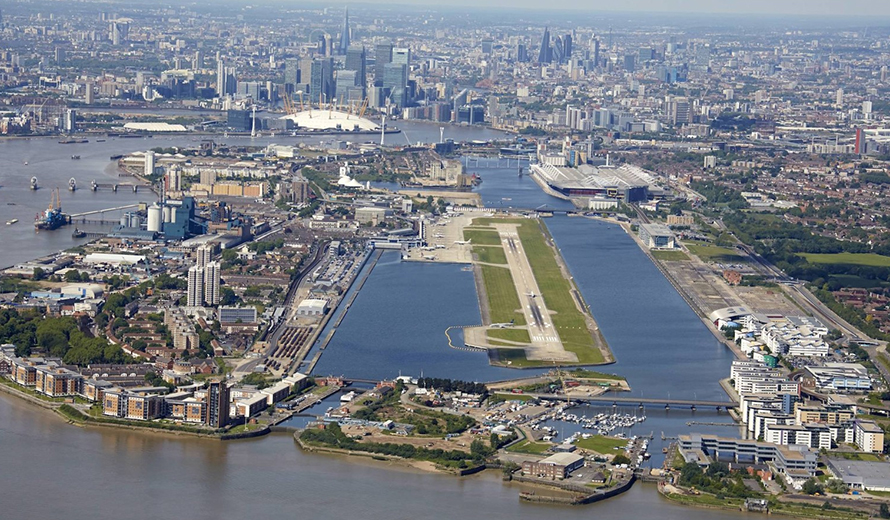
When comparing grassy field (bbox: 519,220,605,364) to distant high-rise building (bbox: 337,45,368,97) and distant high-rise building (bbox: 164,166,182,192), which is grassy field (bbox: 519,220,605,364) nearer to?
distant high-rise building (bbox: 164,166,182,192)

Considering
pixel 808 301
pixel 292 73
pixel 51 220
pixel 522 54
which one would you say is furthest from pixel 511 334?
pixel 522 54

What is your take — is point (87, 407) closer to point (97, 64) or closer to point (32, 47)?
point (97, 64)

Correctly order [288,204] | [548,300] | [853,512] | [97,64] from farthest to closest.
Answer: [97,64]
[288,204]
[548,300]
[853,512]

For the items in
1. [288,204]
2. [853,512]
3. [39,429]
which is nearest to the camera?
[853,512]

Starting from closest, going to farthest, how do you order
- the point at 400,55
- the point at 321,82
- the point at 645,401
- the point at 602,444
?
the point at 602,444 → the point at 645,401 → the point at 321,82 → the point at 400,55

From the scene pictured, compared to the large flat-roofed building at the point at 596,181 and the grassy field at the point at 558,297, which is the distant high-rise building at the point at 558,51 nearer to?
the large flat-roofed building at the point at 596,181

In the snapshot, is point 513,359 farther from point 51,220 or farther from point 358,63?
point 358,63

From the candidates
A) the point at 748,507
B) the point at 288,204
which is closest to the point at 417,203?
the point at 288,204
